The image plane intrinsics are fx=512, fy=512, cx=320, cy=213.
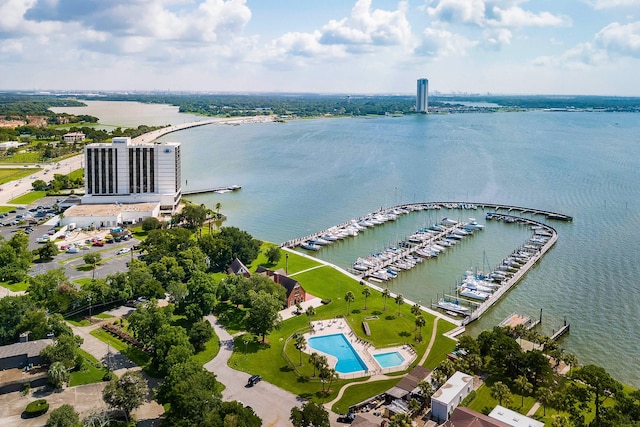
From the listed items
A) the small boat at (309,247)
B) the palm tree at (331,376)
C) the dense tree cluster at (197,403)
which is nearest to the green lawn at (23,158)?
the small boat at (309,247)

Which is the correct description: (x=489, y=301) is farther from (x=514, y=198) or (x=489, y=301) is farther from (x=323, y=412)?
(x=514, y=198)

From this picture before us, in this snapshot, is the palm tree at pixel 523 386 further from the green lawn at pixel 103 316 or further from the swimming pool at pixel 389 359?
the green lawn at pixel 103 316

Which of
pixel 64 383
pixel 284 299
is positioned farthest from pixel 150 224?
pixel 64 383

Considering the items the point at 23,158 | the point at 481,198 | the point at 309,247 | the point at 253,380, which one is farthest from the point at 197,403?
the point at 23,158

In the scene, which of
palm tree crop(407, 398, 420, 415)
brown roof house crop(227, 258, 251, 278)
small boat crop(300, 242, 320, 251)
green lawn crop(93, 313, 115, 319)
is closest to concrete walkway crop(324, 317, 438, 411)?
palm tree crop(407, 398, 420, 415)

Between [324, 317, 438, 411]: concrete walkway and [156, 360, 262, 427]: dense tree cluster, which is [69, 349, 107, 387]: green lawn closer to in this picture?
[156, 360, 262, 427]: dense tree cluster

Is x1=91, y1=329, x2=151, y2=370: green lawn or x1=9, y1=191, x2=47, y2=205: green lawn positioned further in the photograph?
x1=9, y1=191, x2=47, y2=205: green lawn

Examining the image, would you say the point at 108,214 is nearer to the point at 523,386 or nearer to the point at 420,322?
the point at 420,322
